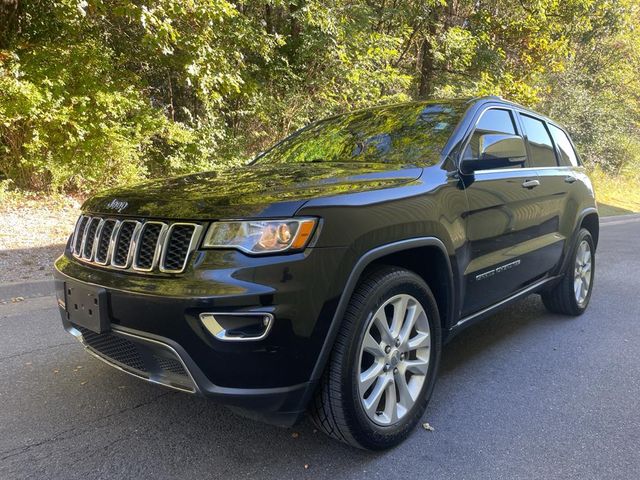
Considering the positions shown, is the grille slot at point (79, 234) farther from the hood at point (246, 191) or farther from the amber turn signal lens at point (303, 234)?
the amber turn signal lens at point (303, 234)

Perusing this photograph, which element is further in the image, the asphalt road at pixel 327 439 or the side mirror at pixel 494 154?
the side mirror at pixel 494 154

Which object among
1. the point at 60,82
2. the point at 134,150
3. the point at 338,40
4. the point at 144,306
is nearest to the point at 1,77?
the point at 60,82

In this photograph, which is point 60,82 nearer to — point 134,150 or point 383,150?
point 134,150

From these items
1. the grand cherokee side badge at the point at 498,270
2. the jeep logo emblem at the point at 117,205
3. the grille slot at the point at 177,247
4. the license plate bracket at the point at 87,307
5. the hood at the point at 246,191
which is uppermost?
the hood at the point at 246,191

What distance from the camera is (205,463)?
2.34 m

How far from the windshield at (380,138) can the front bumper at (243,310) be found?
1.19 metres

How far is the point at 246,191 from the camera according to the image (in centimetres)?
233

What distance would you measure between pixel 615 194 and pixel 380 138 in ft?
74.0

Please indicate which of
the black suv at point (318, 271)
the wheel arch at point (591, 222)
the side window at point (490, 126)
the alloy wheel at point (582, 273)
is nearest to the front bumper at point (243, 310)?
the black suv at point (318, 271)

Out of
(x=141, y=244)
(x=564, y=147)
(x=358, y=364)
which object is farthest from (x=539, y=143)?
(x=141, y=244)

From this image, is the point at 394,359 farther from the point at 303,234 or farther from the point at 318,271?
the point at 303,234

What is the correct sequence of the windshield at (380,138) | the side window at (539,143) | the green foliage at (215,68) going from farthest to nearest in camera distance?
the green foliage at (215,68), the side window at (539,143), the windshield at (380,138)

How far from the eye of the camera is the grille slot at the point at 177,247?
2.14 m

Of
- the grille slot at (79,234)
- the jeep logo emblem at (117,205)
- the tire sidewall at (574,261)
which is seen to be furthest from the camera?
the tire sidewall at (574,261)
